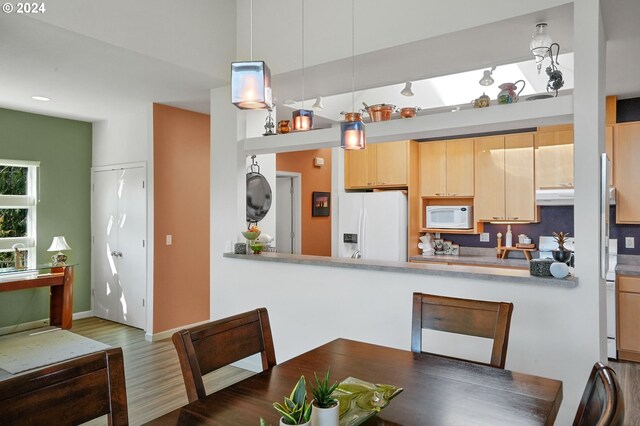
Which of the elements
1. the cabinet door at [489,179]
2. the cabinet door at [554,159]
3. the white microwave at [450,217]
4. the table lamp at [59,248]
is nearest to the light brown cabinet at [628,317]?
the cabinet door at [554,159]

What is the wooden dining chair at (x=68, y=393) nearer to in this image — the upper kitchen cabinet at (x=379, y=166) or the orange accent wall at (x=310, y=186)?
the upper kitchen cabinet at (x=379, y=166)

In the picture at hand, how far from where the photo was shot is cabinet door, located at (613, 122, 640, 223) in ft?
14.6

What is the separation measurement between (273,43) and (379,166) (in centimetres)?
249

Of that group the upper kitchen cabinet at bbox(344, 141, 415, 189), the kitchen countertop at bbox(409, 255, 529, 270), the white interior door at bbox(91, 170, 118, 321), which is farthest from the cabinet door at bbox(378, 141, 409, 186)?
the white interior door at bbox(91, 170, 118, 321)

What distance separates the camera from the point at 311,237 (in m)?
7.18

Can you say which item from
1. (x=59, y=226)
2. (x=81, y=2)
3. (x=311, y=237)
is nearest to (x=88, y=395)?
(x=81, y=2)

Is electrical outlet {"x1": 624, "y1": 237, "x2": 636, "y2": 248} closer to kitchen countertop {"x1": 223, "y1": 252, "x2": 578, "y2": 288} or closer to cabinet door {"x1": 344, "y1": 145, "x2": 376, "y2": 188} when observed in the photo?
kitchen countertop {"x1": 223, "y1": 252, "x2": 578, "y2": 288}

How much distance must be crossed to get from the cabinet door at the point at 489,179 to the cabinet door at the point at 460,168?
0.09 metres

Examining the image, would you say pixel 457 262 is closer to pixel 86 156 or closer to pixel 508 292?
pixel 508 292

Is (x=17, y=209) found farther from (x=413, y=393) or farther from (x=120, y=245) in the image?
(x=413, y=393)

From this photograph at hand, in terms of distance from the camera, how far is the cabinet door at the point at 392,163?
566 cm

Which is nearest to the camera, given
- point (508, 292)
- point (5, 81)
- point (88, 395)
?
point (88, 395)

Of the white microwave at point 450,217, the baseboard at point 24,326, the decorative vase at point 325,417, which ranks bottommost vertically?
the baseboard at point 24,326

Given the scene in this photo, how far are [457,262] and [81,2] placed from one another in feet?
14.7
